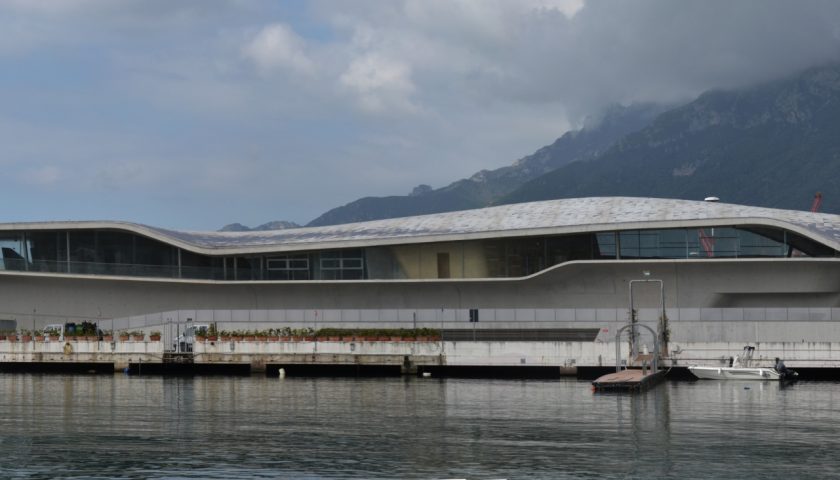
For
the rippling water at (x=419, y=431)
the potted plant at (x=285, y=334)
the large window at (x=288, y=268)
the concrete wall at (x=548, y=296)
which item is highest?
the large window at (x=288, y=268)

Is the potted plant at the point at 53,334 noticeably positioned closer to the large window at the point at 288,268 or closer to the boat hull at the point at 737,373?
the large window at the point at 288,268

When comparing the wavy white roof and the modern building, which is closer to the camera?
the modern building

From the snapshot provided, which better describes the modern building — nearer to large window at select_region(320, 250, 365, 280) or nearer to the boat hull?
large window at select_region(320, 250, 365, 280)

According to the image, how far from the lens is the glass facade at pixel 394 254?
2618 inches

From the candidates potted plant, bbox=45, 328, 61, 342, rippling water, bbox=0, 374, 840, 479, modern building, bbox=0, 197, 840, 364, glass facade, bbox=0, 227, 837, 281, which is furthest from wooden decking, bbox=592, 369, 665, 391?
potted plant, bbox=45, 328, 61, 342

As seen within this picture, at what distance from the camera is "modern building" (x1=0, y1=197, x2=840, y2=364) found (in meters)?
65.8

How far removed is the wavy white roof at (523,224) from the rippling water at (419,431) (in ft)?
45.8

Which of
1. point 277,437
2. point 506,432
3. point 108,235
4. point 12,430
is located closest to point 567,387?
point 506,432

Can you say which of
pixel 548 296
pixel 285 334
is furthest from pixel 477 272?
pixel 285 334

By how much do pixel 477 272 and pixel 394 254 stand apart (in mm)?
5411

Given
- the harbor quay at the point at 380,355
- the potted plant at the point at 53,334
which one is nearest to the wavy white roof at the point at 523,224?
the potted plant at the point at 53,334

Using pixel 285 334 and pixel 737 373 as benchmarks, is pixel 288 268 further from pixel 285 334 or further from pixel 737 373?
pixel 737 373

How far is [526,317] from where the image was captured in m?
66.7

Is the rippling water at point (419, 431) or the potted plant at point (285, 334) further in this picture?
the potted plant at point (285, 334)
